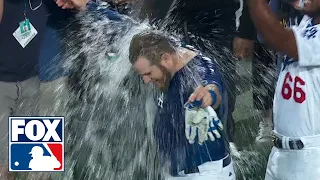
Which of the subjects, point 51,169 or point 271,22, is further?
point 51,169

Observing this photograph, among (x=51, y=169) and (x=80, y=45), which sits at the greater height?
(x=80, y=45)

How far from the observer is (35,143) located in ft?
10.0

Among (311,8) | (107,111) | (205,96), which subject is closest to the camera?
(311,8)

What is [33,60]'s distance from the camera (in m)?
3.07

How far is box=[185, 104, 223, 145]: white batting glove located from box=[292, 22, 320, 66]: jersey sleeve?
470 mm

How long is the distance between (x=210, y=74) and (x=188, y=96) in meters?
0.13

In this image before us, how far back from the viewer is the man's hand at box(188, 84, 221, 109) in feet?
9.86

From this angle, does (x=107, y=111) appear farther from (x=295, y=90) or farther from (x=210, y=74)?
(x=295, y=90)

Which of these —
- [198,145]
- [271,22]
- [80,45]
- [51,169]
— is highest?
[271,22]

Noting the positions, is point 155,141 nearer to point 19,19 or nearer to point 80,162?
point 80,162

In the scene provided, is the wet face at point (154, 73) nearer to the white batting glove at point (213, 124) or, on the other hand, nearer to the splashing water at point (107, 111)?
the splashing water at point (107, 111)

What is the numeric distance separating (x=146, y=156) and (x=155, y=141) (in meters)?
0.08

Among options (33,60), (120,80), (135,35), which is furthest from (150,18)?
(33,60)

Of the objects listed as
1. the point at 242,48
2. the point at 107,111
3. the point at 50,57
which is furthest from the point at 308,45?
the point at 50,57
